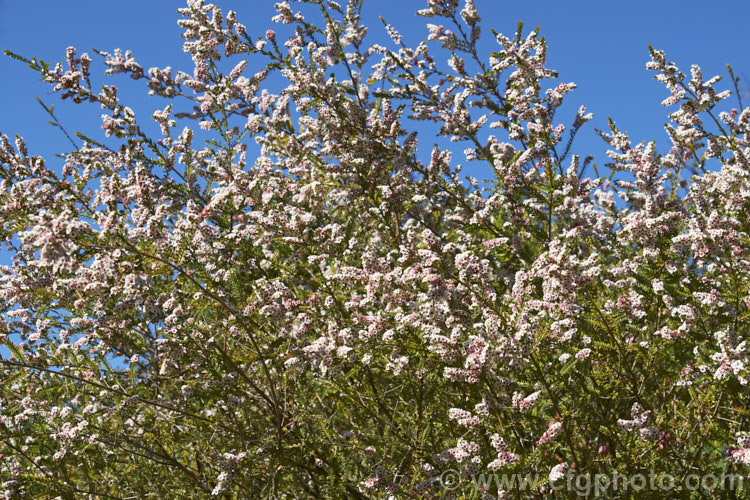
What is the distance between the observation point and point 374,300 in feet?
11.9

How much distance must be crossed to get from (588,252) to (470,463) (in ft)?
7.14

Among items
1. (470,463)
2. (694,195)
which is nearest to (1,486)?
(470,463)

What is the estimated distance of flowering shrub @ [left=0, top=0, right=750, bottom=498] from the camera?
10.9ft

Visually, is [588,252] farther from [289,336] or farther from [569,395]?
[289,336]

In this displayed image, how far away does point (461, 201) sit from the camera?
5270 mm

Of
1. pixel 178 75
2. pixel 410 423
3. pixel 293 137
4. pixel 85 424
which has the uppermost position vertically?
pixel 178 75

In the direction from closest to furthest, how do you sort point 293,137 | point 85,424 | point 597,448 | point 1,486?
point 597,448 → point 85,424 → point 1,486 → point 293,137

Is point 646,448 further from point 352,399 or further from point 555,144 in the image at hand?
point 555,144

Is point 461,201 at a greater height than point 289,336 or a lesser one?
greater

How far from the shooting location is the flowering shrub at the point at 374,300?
131 inches

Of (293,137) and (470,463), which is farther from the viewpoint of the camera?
(293,137)

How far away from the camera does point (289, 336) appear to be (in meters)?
3.84

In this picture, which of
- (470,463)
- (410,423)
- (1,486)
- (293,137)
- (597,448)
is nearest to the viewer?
(470,463)

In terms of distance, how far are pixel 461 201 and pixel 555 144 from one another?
939 mm
